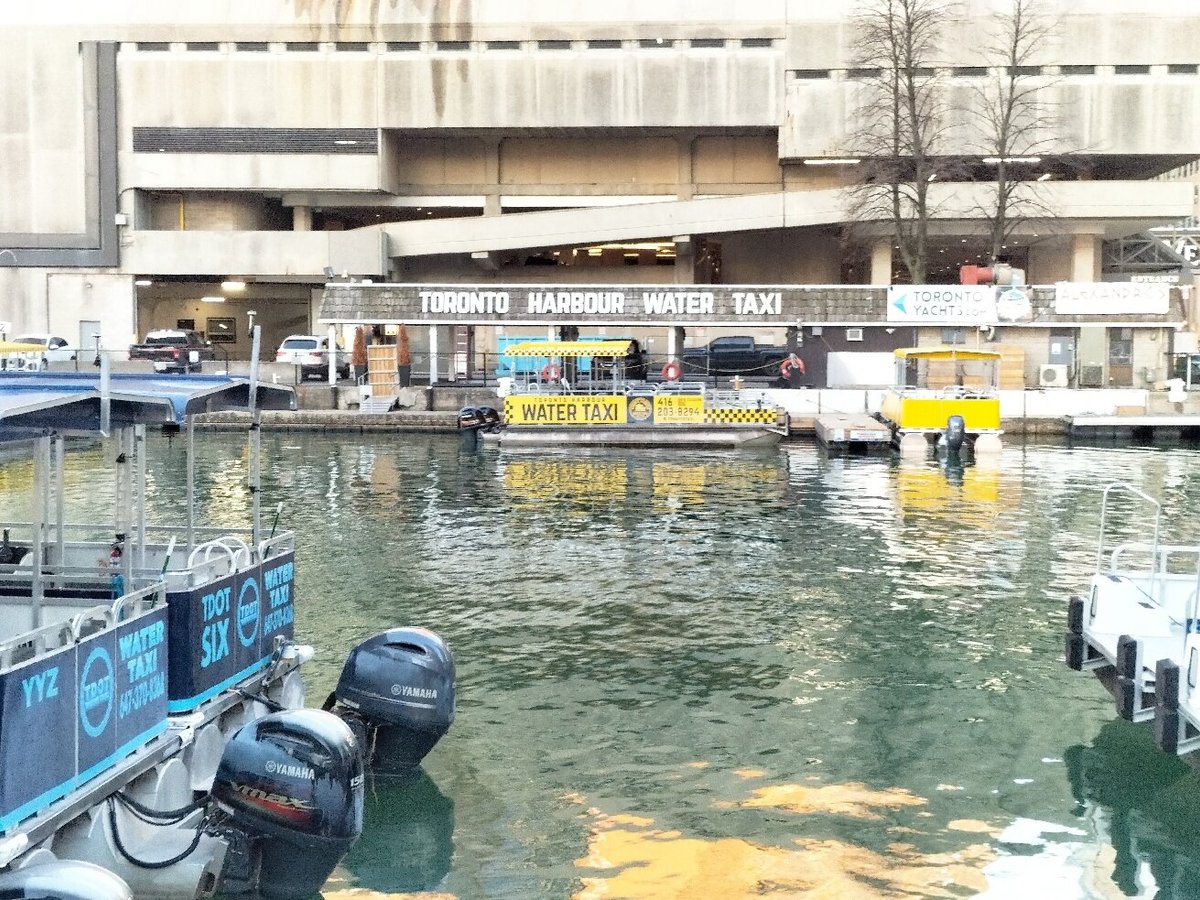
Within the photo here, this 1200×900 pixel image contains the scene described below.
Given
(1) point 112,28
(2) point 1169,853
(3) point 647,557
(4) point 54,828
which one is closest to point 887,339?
(3) point 647,557

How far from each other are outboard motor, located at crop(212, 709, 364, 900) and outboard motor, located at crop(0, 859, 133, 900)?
159cm

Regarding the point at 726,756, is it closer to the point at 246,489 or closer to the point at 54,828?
the point at 54,828

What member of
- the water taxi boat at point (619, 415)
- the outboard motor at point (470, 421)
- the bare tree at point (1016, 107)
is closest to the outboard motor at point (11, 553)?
the water taxi boat at point (619, 415)

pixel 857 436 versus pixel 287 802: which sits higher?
pixel 857 436

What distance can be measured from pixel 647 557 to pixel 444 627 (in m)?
6.26

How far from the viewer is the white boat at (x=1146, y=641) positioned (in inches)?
492

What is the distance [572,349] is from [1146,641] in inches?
1319

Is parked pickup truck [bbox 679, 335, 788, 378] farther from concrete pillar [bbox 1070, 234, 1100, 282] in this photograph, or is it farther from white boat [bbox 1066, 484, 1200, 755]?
white boat [bbox 1066, 484, 1200, 755]

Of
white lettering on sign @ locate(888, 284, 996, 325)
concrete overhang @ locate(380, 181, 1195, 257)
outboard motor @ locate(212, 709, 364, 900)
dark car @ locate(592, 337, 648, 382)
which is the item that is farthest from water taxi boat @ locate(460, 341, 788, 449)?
outboard motor @ locate(212, 709, 364, 900)

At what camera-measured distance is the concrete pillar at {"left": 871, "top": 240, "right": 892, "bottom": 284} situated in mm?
65875

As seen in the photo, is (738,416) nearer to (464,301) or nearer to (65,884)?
(464,301)

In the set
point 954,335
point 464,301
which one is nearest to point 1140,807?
point 954,335

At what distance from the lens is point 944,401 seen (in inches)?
1770

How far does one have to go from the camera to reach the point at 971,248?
72.2m
